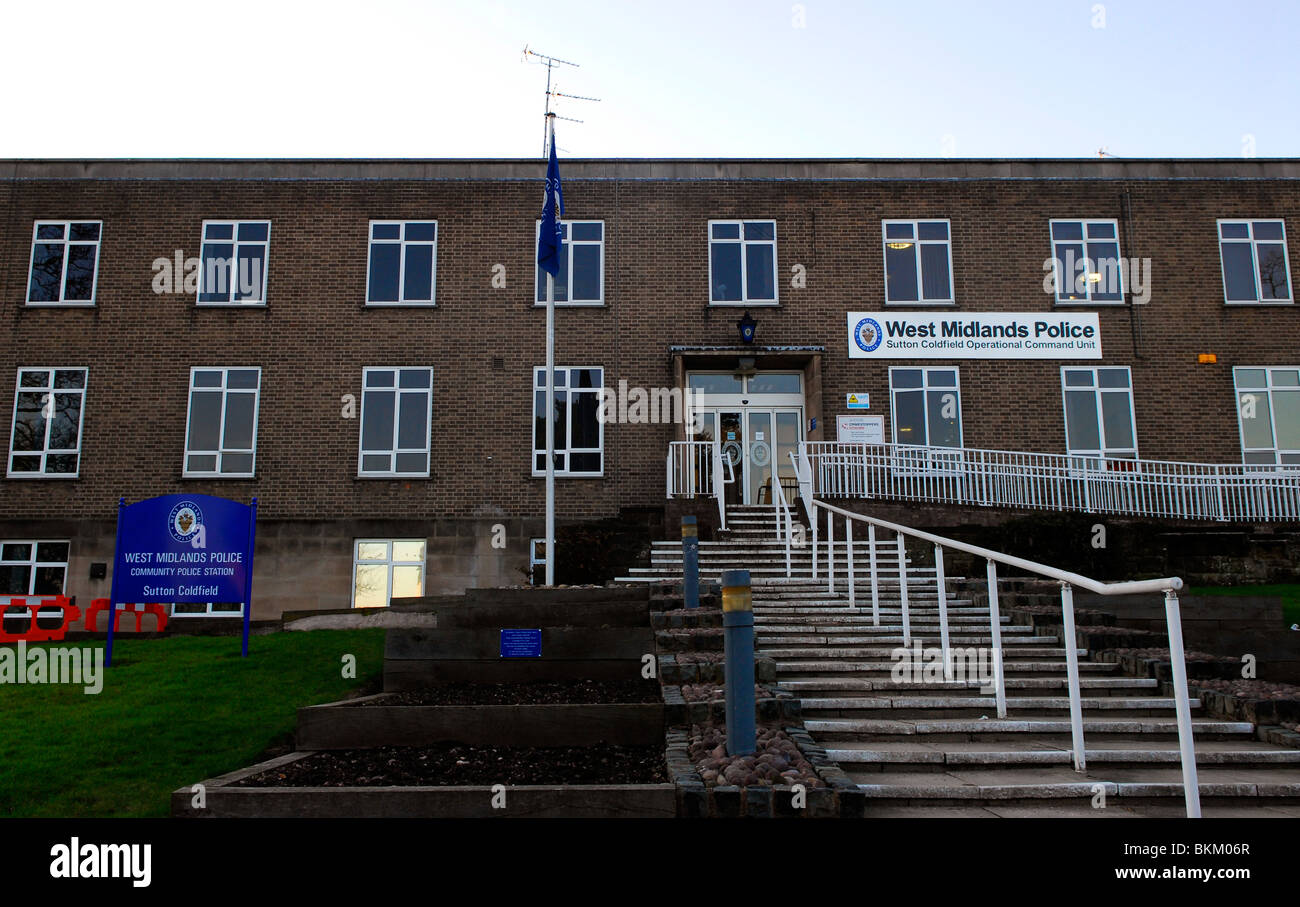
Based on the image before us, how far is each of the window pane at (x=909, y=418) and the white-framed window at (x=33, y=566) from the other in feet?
50.7

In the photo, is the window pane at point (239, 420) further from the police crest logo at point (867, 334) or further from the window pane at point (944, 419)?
the window pane at point (944, 419)

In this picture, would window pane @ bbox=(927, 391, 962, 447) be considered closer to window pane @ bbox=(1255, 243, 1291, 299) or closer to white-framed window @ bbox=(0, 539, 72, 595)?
window pane @ bbox=(1255, 243, 1291, 299)

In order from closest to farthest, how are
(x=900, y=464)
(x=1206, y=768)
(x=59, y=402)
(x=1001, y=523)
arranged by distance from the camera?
(x=1206, y=768) < (x=1001, y=523) < (x=900, y=464) < (x=59, y=402)

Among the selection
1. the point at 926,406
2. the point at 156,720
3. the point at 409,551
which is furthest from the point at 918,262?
the point at 156,720

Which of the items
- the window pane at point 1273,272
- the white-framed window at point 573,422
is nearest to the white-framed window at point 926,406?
the white-framed window at point 573,422

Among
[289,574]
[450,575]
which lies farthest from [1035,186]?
[289,574]

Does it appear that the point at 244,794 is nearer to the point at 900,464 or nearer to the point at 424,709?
the point at 424,709

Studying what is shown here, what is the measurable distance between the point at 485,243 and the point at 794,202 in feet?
20.3

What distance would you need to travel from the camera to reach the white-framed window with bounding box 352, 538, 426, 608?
17078 millimetres

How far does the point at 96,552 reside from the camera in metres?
17.1

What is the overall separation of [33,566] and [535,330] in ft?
32.9

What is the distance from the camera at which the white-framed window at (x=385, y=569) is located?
17.1 metres

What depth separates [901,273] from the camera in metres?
18.6

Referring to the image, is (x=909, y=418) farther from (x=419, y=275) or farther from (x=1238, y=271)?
(x=419, y=275)
